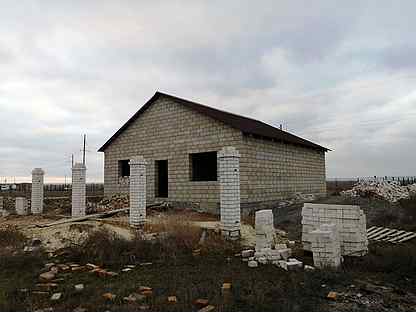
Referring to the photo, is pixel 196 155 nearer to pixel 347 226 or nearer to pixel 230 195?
pixel 230 195

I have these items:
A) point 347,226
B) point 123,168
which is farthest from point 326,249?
point 123,168

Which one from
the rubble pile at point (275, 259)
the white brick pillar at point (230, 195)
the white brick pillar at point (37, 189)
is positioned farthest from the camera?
the white brick pillar at point (37, 189)

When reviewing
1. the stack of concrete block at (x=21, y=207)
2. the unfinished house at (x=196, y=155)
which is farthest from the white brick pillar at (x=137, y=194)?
the stack of concrete block at (x=21, y=207)

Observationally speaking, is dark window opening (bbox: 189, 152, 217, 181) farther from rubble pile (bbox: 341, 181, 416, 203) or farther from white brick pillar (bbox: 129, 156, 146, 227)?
rubble pile (bbox: 341, 181, 416, 203)

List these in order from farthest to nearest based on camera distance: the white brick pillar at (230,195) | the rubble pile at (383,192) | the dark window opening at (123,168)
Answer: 1. the rubble pile at (383,192)
2. the dark window opening at (123,168)
3. the white brick pillar at (230,195)

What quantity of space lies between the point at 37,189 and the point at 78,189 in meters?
3.28

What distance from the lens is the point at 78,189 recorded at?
579 inches

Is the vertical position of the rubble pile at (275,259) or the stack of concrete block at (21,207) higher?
the stack of concrete block at (21,207)

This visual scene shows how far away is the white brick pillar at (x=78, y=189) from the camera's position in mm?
14562

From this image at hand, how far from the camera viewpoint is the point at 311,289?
628cm

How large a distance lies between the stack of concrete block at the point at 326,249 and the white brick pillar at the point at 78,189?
10.1 m

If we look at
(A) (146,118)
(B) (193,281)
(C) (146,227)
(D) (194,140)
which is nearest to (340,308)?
(B) (193,281)

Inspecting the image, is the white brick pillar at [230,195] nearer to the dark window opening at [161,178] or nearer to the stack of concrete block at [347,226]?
the stack of concrete block at [347,226]

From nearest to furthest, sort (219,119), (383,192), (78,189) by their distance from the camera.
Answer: (78,189)
(219,119)
(383,192)
